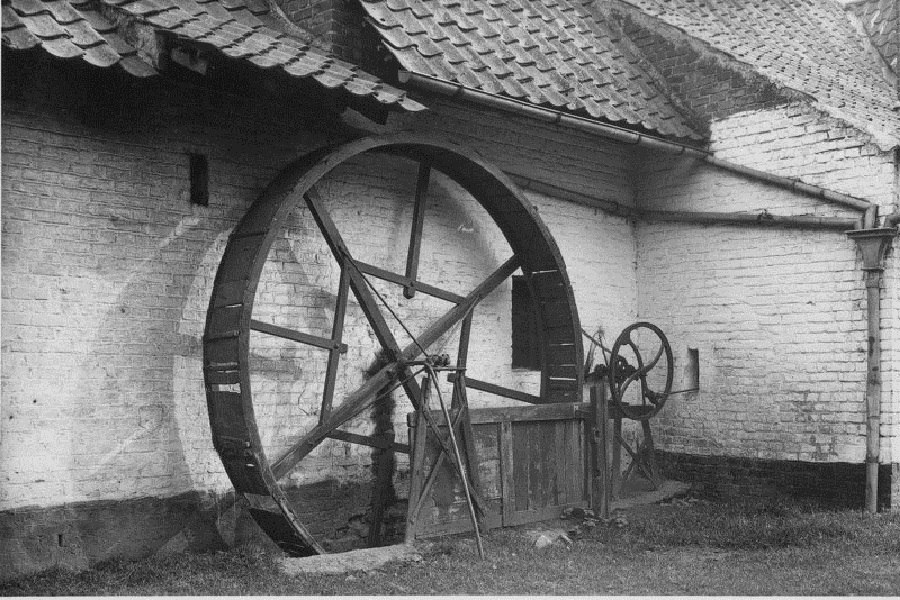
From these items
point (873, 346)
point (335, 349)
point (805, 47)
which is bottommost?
point (335, 349)

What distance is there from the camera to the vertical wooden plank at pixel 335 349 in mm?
7734

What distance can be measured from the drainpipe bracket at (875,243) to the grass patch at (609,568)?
2.04 m

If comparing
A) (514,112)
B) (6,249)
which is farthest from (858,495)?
(6,249)

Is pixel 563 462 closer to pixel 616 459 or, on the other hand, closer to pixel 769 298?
pixel 616 459

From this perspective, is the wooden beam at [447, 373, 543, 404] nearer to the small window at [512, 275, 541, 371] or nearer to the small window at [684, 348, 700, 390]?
the small window at [512, 275, 541, 371]

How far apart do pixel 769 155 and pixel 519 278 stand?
248cm

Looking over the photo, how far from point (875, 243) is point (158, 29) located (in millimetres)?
5897

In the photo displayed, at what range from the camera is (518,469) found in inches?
330

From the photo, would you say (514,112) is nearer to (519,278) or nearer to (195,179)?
(519,278)

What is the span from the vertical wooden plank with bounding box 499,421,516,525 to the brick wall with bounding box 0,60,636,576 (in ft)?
2.86

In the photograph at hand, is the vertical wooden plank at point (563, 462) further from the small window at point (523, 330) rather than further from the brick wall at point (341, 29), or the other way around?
the brick wall at point (341, 29)

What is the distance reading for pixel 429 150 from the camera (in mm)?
8422

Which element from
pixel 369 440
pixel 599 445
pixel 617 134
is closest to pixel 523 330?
pixel 599 445

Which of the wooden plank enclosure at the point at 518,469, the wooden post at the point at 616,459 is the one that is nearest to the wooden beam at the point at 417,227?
the wooden plank enclosure at the point at 518,469
